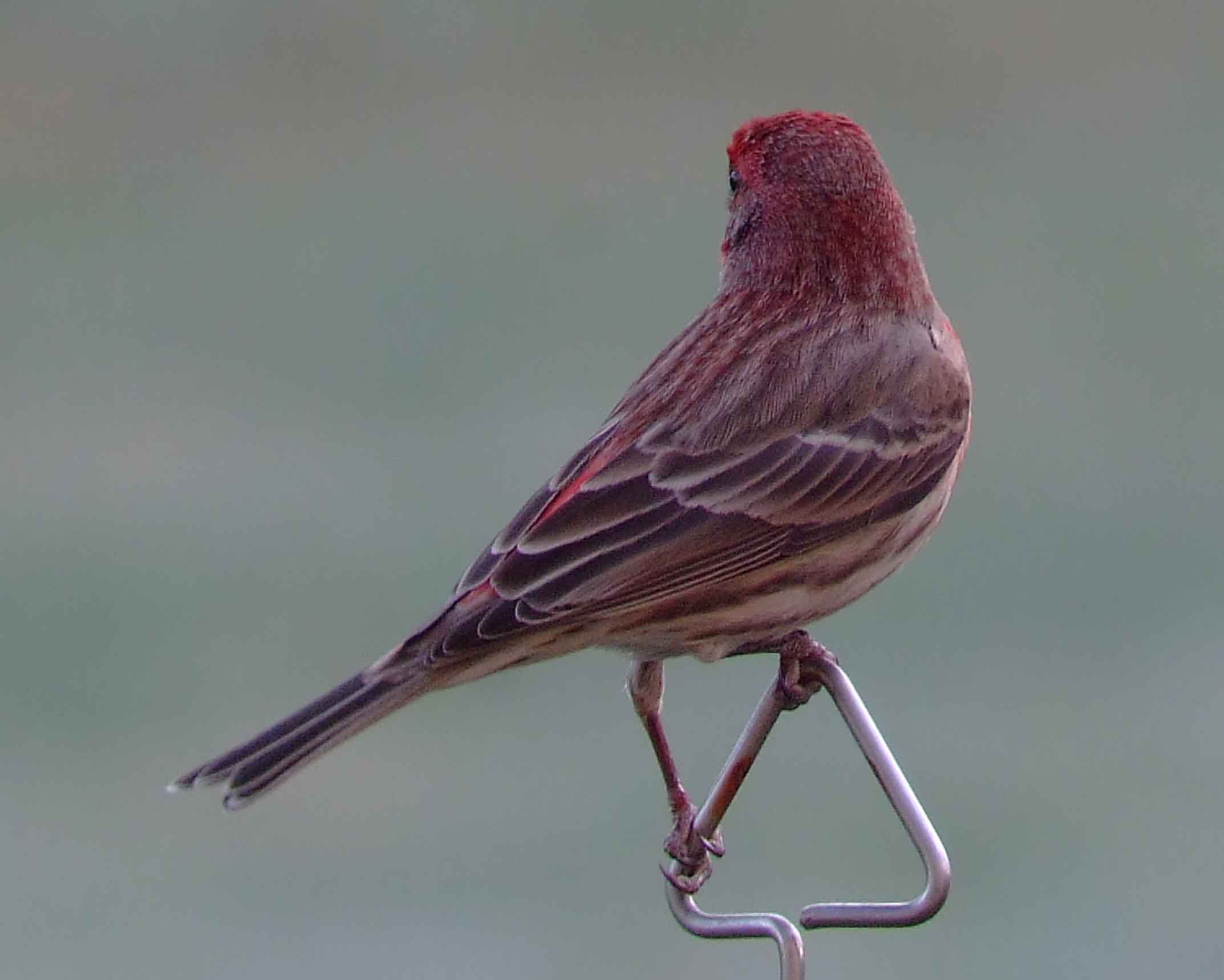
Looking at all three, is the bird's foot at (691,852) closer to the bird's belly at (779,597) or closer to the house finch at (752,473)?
the house finch at (752,473)

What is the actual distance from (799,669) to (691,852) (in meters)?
0.45

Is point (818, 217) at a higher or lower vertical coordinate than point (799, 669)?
higher

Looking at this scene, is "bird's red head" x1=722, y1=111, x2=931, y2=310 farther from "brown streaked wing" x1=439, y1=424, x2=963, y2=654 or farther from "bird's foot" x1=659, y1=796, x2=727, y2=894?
"bird's foot" x1=659, y1=796, x2=727, y2=894

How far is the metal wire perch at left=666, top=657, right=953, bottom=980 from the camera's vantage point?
10.6ft

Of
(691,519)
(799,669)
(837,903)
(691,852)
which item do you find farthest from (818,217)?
(837,903)

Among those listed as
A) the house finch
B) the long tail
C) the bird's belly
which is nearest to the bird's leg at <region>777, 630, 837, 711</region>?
the house finch

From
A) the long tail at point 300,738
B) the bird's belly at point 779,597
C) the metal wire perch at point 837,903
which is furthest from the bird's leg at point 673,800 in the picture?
the long tail at point 300,738

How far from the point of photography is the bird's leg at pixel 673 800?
173 inches

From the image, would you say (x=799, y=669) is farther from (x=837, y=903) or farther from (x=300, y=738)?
(x=300, y=738)

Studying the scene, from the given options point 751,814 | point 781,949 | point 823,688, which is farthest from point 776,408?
point 751,814

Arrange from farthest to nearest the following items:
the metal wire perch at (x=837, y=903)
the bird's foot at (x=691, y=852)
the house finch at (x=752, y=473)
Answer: the house finch at (x=752, y=473), the bird's foot at (x=691, y=852), the metal wire perch at (x=837, y=903)

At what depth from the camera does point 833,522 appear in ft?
16.5

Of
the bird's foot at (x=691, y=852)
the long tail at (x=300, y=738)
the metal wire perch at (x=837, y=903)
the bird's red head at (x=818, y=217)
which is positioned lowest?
the bird's foot at (x=691, y=852)

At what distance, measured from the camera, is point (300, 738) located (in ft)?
13.9
